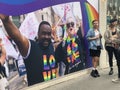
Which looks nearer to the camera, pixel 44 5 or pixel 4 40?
pixel 4 40

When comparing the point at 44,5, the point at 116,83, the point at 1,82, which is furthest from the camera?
the point at 116,83

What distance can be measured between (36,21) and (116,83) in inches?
112

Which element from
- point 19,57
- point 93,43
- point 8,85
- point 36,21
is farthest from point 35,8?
point 93,43

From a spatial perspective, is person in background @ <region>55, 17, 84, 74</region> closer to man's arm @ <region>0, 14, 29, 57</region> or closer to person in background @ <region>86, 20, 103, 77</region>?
person in background @ <region>86, 20, 103, 77</region>

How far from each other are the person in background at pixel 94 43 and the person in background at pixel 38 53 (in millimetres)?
1554

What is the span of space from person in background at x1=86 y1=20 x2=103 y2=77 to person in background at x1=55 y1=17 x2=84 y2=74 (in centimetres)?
34

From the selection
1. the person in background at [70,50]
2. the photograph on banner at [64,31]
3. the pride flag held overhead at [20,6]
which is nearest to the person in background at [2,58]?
the photograph on banner at [64,31]

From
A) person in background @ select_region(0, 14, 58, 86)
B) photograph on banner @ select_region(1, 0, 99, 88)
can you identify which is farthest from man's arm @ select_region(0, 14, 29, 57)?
photograph on banner @ select_region(1, 0, 99, 88)

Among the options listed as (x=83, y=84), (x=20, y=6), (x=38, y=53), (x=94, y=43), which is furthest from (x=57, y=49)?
(x=20, y=6)

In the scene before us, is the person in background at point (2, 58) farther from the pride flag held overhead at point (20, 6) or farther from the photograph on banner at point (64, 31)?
the pride flag held overhead at point (20, 6)

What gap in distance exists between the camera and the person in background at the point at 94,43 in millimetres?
10891

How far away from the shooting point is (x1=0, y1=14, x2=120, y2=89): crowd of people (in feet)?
28.8

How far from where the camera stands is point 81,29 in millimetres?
10977

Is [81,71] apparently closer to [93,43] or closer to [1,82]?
[93,43]
